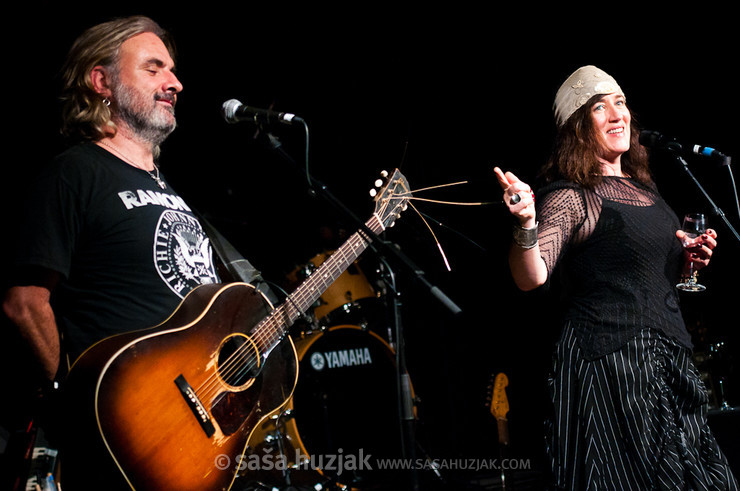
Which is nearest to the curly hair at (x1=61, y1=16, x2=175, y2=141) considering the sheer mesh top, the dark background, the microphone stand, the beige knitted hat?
the microphone stand

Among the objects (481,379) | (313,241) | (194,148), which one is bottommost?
(481,379)

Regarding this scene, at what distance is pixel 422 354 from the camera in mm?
5570

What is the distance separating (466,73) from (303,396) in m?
3.13

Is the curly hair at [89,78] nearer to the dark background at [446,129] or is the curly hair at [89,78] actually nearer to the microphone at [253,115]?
the microphone at [253,115]

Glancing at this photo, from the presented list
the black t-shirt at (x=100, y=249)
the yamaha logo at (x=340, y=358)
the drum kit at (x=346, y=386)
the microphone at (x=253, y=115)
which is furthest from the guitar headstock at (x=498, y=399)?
the microphone at (x=253, y=115)

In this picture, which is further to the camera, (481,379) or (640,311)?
(481,379)

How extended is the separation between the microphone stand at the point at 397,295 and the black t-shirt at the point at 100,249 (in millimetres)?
573

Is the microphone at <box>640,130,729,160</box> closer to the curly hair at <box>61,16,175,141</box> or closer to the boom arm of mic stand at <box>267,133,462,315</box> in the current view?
the boom arm of mic stand at <box>267,133,462,315</box>

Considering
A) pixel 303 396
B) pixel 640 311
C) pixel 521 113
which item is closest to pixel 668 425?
pixel 640 311

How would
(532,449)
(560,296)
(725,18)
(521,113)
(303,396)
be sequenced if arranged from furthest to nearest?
1. (532,449)
2. (521,113)
3. (303,396)
4. (725,18)
5. (560,296)

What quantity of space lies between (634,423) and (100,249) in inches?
79.2

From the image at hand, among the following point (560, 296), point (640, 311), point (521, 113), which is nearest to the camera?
point (640, 311)

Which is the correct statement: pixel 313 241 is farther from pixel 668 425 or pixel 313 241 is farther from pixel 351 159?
pixel 668 425

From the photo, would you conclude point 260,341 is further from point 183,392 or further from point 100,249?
point 100,249
